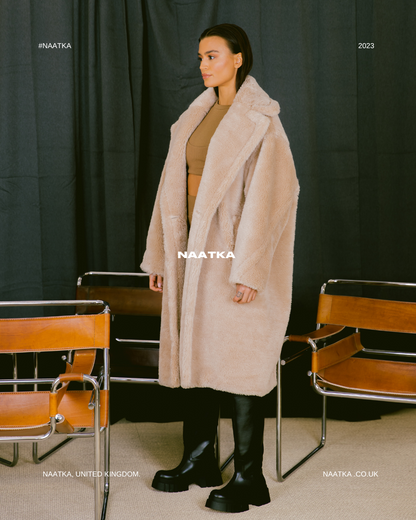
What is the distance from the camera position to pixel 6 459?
2400mm

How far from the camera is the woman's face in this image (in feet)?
6.31

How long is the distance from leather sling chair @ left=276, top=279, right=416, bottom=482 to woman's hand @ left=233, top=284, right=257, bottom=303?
425mm

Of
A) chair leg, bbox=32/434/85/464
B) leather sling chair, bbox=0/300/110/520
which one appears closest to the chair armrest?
leather sling chair, bbox=0/300/110/520

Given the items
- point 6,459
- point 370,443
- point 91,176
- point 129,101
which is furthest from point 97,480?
point 129,101

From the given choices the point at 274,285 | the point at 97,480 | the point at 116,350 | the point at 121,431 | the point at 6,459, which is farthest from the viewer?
the point at 121,431

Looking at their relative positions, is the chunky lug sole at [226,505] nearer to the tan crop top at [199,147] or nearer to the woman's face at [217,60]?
the tan crop top at [199,147]

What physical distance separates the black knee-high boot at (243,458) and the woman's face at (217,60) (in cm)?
109

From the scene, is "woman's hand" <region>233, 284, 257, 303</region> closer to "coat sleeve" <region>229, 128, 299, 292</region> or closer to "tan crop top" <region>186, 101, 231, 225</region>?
"coat sleeve" <region>229, 128, 299, 292</region>

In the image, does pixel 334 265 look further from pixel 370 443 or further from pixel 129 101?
pixel 129 101

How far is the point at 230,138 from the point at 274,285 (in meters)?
0.52

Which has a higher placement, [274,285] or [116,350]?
[274,285]

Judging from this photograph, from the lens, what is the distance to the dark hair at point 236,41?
1928mm

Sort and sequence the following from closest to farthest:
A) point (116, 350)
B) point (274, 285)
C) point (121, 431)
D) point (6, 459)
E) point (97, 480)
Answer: point (97, 480), point (274, 285), point (6, 459), point (116, 350), point (121, 431)

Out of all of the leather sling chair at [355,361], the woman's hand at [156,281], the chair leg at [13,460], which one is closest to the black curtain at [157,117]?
the leather sling chair at [355,361]
